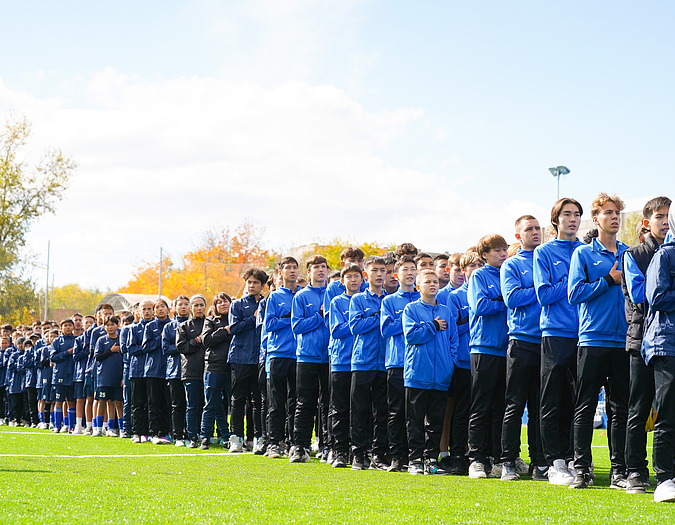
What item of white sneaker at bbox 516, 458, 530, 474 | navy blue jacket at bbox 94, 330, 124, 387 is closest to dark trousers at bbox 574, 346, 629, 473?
white sneaker at bbox 516, 458, 530, 474

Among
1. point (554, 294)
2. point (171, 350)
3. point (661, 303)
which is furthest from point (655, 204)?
point (171, 350)

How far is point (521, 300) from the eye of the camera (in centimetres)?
721

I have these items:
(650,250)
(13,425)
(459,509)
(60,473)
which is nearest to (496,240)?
(650,250)

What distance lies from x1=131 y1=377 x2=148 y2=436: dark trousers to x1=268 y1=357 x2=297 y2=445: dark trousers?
12.4ft

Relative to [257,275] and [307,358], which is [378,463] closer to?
[307,358]

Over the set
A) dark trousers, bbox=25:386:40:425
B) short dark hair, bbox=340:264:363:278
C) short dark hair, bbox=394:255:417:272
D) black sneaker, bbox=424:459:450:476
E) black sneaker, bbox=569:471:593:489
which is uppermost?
short dark hair, bbox=394:255:417:272

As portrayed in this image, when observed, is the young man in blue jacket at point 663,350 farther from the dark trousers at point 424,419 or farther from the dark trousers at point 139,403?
the dark trousers at point 139,403

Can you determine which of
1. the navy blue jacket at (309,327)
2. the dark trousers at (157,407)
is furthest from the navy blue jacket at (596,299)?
the dark trousers at (157,407)

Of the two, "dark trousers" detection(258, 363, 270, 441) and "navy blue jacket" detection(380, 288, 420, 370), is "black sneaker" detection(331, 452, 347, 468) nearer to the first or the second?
"navy blue jacket" detection(380, 288, 420, 370)

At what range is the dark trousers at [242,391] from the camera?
10827 mm

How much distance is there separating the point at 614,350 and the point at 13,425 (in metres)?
16.2

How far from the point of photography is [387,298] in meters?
8.44

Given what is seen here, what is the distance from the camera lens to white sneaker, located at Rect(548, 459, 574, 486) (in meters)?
6.76

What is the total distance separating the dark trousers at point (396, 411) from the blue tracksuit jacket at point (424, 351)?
0.78 feet
